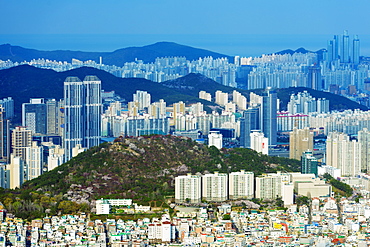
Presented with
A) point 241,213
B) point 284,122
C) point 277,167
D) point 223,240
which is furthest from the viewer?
point 284,122

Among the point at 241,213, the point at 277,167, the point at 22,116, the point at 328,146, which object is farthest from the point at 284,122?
the point at 241,213

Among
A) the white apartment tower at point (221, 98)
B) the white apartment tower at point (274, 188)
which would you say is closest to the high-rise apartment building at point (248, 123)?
the white apartment tower at point (221, 98)

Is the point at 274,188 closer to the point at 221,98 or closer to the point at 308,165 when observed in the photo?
the point at 308,165

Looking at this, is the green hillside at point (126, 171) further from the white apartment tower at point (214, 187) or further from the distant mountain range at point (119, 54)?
the distant mountain range at point (119, 54)

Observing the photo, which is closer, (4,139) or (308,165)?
(308,165)

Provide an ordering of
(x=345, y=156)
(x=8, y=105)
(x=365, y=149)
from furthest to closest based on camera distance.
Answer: (x=8, y=105) → (x=365, y=149) → (x=345, y=156)

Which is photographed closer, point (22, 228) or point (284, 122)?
point (22, 228)

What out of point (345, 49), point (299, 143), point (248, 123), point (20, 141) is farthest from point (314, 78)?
point (20, 141)

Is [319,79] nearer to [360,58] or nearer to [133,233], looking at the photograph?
[360,58]
